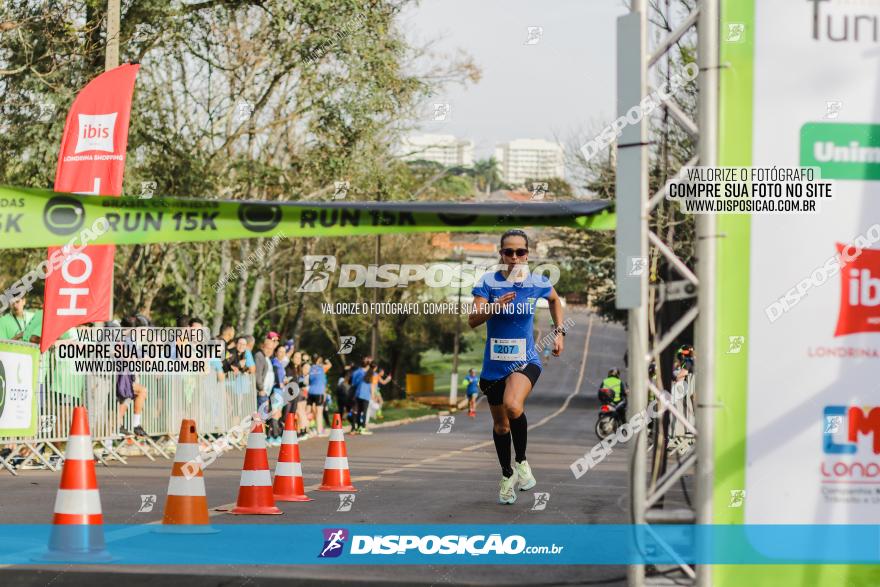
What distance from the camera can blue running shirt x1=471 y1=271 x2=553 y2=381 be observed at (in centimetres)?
1047

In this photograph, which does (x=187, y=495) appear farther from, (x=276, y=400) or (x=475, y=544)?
(x=276, y=400)

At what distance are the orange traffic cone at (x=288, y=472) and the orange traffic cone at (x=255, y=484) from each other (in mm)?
1124

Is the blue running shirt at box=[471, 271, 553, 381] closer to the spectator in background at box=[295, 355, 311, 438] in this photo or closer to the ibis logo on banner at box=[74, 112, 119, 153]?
the ibis logo on banner at box=[74, 112, 119, 153]

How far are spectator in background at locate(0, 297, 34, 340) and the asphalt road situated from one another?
5.49ft

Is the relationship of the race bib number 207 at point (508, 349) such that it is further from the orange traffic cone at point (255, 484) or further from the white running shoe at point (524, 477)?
the orange traffic cone at point (255, 484)

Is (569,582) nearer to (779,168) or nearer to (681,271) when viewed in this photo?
(681,271)

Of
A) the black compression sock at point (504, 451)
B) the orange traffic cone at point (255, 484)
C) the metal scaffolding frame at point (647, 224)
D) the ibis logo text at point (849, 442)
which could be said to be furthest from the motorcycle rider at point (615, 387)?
the metal scaffolding frame at point (647, 224)

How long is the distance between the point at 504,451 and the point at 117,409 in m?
7.78

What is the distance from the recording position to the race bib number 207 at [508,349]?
1056cm

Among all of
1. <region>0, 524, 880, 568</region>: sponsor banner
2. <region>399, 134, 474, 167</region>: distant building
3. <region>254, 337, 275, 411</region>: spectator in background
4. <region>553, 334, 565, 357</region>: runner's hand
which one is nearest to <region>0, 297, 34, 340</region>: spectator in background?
<region>254, 337, 275, 411</region>: spectator in background

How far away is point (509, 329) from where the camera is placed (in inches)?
415

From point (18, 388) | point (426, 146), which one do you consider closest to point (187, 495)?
point (18, 388)

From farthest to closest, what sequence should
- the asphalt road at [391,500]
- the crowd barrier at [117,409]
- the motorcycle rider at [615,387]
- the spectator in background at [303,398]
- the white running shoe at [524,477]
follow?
the motorcycle rider at [615,387]
the spectator in background at [303,398]
the crowd barrier at [117,409]
the white running shoe at [524,477]
the asphalt road at [391,500]

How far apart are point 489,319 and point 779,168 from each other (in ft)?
16.1
